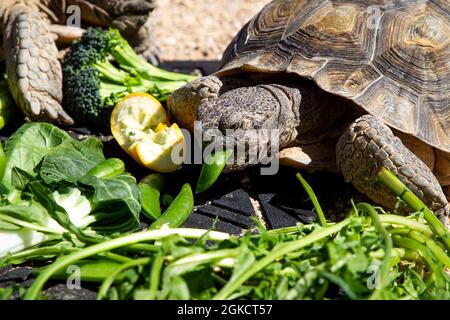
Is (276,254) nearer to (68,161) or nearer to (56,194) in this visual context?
(56,194)

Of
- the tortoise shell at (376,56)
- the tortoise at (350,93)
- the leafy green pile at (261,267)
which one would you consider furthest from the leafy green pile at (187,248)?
the tortoise shell at (376,56)

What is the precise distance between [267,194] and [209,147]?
0.46 m

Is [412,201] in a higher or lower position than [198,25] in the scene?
higher

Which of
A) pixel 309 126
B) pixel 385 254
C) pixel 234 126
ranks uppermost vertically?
pixel 385 254

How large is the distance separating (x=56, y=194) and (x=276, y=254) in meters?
1.12

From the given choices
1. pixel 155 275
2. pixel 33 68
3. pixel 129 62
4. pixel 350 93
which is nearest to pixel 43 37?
pixel 33 68

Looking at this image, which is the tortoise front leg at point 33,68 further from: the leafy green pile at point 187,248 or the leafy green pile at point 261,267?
the leafy green pile at point 261,267

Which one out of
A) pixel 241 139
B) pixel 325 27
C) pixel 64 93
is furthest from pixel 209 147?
pixel 64 93

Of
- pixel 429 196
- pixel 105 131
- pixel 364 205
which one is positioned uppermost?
pixel 364 205

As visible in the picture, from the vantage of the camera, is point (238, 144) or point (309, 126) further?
point (309, 126)

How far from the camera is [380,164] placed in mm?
3059
